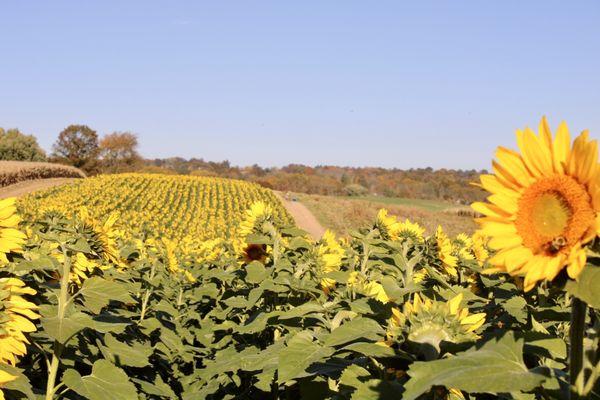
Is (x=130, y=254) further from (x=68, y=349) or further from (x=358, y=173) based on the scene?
(x=358, y=173)

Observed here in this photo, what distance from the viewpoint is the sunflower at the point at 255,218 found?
14.2 feet

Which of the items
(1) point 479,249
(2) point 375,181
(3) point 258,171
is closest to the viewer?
(1) point 479,249

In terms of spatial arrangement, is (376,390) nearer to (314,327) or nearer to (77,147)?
(314,327)

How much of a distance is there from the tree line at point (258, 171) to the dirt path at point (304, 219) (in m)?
21.0

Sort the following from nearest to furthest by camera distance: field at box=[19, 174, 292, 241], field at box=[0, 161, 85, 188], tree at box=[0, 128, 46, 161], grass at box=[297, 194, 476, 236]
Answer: field at box=[19, 174, 292, 241] → grass at box=[297, 194, 476, 236] → field at box=[0, 161, 85, 188] → tree at box=[0, 128, 46, 161]

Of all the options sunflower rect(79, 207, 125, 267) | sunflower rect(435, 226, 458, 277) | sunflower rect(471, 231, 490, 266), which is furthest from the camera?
sunflower rect(471, 231, 490, 266)

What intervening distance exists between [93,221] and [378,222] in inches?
94.4

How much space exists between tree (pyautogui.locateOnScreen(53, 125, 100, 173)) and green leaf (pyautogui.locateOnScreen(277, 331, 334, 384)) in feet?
302

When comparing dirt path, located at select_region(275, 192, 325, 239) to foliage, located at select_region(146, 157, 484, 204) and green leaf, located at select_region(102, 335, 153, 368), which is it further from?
green leaf, located at select_region(102, 335, 153, 368)

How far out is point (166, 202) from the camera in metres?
42.4

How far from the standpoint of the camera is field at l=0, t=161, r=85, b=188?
54500 mm

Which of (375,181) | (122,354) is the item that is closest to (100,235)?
(122,354)

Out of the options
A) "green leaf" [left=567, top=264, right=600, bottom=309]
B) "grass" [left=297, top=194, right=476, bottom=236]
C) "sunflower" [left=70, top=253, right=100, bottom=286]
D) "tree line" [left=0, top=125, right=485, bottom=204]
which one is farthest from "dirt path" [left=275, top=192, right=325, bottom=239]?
"green leaf" [left=567, top=264, right=600, bottom=309]

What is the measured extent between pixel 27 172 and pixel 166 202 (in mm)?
25788
